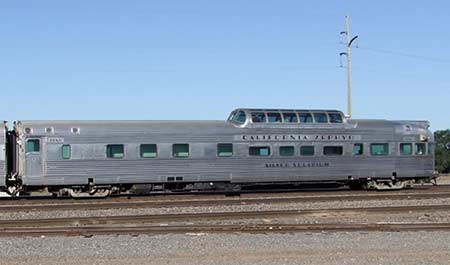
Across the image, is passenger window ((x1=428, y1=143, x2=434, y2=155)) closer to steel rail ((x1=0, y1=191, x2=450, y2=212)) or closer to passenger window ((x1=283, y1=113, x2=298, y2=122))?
steel rail ((x1=0, y1=191, x2=450, y2=212))

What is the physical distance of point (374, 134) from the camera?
2761cm

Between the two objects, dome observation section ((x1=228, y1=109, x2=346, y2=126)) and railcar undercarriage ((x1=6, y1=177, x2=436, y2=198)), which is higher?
dome observation section ((x1=228, y1=109, x2=346, y2=126))

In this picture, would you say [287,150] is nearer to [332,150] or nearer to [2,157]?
[332,150]

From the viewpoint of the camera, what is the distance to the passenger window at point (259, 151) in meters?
25.8

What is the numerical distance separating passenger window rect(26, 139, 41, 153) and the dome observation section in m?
7.51

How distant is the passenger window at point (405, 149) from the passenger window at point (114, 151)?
39.4 ft

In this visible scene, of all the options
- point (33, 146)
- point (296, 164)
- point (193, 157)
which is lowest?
point (296, 164)

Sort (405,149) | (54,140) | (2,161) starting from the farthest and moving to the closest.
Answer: (405,149)
(54,140)
(2,161)

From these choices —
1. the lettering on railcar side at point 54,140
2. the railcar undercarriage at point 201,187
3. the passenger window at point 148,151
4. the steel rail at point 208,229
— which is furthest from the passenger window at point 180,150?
the steel rail at point 208,229

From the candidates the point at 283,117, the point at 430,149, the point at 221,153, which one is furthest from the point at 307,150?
the point at 430,149

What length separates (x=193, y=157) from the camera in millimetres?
25000

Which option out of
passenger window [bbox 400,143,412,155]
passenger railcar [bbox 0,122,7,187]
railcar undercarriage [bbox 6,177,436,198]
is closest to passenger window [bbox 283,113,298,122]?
railcar undercarriage [bbox 6,177,436,198]

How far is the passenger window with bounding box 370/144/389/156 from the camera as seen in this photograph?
1082 inches

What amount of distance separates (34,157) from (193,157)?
5875 millimetres
